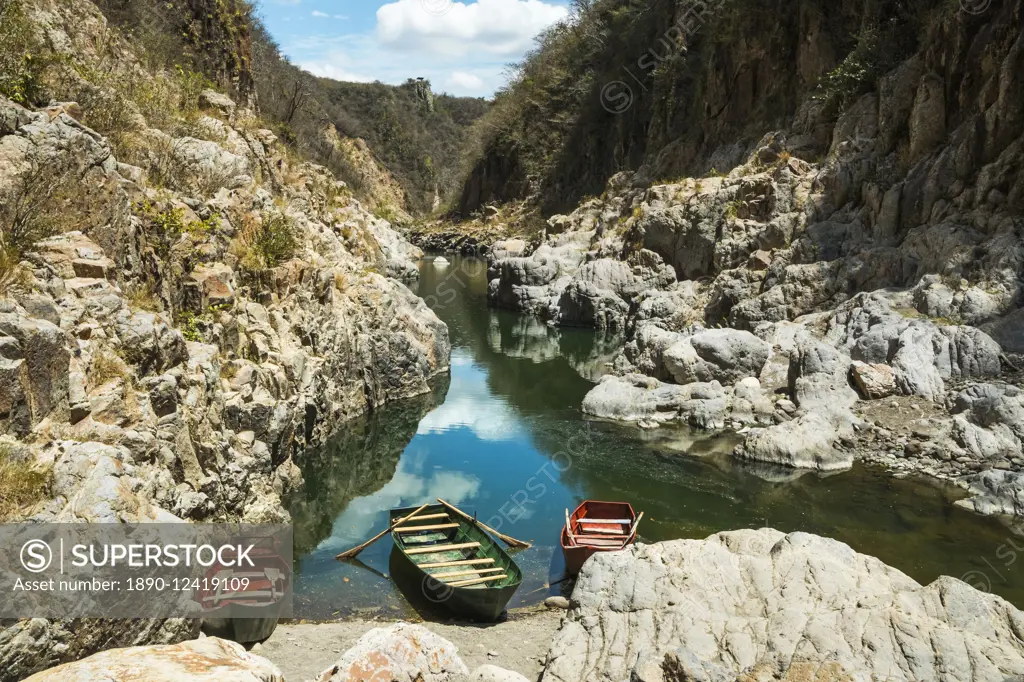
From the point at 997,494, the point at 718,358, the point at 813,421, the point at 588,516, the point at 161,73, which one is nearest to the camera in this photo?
the point at 588,516

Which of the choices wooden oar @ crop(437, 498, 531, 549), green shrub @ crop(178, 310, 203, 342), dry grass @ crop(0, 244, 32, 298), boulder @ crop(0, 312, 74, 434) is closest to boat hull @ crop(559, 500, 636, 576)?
wooden oar @ crop(437, 498, 531, 549)

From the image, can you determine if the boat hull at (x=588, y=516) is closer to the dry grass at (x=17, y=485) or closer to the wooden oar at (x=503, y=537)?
the wooden oar at (x=503, y=537)

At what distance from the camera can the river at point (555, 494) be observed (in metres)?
13.3

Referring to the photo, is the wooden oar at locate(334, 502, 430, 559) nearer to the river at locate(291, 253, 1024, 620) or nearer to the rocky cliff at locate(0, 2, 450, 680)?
the river at locate(291, 253, 1024, 620)

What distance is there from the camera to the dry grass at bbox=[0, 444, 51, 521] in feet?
25.6

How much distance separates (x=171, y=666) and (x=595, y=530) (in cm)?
880

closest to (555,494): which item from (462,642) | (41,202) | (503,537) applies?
(503,537)

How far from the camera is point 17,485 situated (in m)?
7.97

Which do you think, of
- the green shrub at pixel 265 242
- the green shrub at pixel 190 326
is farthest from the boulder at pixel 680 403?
the green shrub at pixel 190 326

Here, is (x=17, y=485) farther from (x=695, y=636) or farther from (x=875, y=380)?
(x=875, y=380)

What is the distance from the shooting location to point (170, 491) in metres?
10.3

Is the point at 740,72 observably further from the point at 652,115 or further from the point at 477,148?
the point at 477,148

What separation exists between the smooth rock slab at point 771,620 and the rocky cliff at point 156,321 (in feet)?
16.8

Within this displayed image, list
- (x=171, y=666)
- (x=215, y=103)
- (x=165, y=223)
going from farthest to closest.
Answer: (x=215, y=103), (x=165, y=223), (x=171, y=666)
